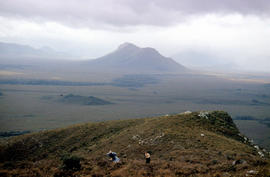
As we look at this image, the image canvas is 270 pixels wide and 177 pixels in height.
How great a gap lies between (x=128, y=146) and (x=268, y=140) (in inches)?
3058

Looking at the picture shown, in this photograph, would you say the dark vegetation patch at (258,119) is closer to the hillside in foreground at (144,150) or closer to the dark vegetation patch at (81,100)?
the dark vegetation patch at (81,100)

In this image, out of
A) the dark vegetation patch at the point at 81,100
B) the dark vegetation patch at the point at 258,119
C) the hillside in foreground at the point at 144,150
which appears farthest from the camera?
the dark vegetation patch at the point at 81,100

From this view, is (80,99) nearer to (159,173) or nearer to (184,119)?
(184,119)

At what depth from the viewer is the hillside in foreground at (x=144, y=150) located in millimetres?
16719

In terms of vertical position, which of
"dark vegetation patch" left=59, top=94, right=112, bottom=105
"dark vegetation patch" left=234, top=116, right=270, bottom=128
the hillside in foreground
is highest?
the hillside in foreground

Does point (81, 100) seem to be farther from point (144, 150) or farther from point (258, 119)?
point (144, 150)

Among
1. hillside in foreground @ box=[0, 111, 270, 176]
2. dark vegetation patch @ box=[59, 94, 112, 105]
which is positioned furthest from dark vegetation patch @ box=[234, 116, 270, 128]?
hillside in foreground @ box=[0, 111, 270, 176]

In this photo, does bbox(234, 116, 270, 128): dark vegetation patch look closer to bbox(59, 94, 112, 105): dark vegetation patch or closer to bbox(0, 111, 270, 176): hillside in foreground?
bbox(59, 94, 112, 105): dark vegetation patch

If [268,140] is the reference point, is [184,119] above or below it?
above

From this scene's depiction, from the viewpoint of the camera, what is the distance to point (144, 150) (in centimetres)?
2475

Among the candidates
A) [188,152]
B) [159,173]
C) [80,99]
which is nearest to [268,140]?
[188,152]

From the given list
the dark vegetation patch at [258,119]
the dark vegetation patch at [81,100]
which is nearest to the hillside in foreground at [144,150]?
the dark vegetation patch at [258,119]

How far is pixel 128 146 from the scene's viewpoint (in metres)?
26.8

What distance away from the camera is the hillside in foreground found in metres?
16.7
